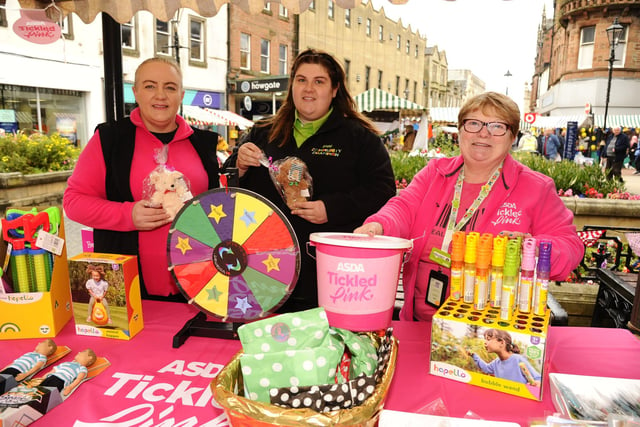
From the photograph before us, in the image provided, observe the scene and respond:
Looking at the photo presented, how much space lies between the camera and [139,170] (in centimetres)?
209

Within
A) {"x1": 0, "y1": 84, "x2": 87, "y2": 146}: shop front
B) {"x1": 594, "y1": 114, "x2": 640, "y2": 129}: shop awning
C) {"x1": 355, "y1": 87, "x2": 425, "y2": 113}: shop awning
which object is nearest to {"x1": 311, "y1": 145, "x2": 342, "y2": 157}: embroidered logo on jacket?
{"x1": 355, "y1": 87, "x2": 425, "y2": 113}: shop awning

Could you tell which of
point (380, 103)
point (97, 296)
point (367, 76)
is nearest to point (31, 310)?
point (97, 296)

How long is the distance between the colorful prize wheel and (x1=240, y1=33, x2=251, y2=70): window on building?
18.9 meters

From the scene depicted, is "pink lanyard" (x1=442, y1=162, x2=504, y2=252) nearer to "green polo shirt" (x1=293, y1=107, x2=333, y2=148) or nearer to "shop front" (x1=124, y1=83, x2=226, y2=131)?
"green polo shirt" (x1=293, y1=107, x2=333, y2=148)

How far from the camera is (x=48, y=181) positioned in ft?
23.8

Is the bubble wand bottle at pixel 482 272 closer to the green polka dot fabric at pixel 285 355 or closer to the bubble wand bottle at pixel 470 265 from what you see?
the bubble wand bottle at pixel 470 265

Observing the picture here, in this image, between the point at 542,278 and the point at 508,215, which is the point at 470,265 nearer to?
the point at 542,278

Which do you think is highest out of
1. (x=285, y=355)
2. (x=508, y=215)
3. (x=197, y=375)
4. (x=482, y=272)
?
(x=508, y=215)

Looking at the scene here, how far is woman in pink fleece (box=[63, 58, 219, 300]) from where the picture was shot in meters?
2.02

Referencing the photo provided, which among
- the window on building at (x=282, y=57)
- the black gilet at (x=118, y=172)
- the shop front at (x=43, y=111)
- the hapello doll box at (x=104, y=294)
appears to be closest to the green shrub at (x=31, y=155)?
the shop front at (x=43, y=111)

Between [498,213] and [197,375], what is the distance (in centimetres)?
130

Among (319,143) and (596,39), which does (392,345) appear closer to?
(319,143)

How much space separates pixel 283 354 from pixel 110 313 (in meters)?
0.89

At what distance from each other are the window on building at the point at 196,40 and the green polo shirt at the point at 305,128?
16403 mm
